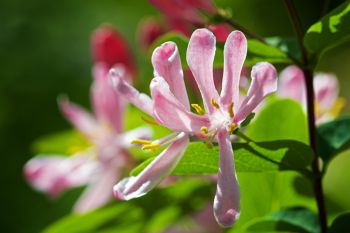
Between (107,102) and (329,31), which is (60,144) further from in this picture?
(329,31)

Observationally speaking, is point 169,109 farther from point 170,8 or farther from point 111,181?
point 111,181

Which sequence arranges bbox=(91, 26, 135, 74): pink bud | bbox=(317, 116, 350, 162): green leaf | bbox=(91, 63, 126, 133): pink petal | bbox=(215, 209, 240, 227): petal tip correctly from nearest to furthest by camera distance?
bbox=(215, 209, 240, 227): petal tip
bbox=(317, 116, 350, 162): green leaf
bbox=(91, 63, 126, 133): pink petal
bbox=(91, 26, 135, 74): pink bud

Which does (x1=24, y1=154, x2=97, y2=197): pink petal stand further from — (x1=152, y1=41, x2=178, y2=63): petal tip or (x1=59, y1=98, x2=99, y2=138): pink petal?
(x1=152, y1=41, x2=178, y2=63): petal tip

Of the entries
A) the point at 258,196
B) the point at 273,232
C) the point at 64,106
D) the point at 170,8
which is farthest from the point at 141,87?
the point at 273,232

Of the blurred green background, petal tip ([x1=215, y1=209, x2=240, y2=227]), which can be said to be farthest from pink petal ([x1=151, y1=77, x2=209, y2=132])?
the blurred green background

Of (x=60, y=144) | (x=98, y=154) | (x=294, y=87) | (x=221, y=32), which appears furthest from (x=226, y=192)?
(x=60, y=144)

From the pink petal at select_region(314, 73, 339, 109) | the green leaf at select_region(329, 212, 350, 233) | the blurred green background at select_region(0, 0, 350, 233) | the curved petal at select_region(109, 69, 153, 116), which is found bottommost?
the blurred green background at select_region(0, 0, 350, 233)
